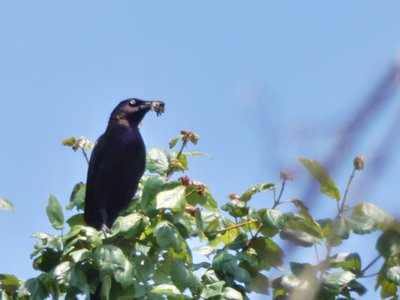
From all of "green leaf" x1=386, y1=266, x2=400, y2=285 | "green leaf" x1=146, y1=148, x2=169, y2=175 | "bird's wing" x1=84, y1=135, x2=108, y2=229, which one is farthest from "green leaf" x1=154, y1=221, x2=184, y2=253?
"bird's wing" x1=84, y1=135, x2=108, y2=229

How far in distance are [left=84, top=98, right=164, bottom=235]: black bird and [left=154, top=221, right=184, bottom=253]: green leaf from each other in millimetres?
1721

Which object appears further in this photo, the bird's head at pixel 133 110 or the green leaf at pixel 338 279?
the bird's head at pixel 133 110

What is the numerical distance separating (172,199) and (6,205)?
64cm

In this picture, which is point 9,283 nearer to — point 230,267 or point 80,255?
point 80,255

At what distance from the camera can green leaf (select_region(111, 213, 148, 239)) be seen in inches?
128

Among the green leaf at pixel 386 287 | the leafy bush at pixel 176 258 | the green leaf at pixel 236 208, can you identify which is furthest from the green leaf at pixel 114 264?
the green leaf at pixel 386 287

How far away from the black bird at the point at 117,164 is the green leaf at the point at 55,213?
1331 millimetres

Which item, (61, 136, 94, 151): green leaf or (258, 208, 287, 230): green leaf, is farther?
(61, 136, 94, 151): green leaf

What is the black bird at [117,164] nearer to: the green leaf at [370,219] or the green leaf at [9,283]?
the green leaf at [9,283]

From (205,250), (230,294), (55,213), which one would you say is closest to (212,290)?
(230,294)

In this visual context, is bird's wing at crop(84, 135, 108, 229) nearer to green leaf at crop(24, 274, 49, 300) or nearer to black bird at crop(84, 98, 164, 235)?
black bird at crop(84, 98, 164, 235)

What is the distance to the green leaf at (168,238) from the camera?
316 cm

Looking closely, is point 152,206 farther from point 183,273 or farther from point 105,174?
point 105,174

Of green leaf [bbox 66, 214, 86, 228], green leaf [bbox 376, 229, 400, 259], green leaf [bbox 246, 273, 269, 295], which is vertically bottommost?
green leaf [bbox 246, 273, 269, 295]
